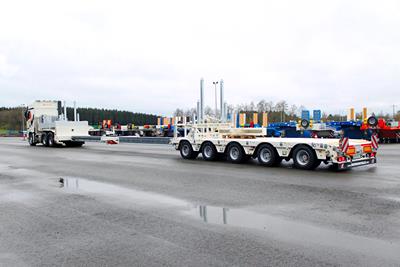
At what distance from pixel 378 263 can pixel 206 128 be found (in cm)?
1303

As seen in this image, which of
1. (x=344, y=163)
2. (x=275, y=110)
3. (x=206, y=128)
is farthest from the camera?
(x=275, y=110)

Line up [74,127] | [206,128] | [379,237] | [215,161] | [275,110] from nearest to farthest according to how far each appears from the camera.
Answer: [379,237] < [215,161] < [206,128] < [74,127] < [275,110]

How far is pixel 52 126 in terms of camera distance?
27938 mm

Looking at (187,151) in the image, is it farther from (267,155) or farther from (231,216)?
(231,216)

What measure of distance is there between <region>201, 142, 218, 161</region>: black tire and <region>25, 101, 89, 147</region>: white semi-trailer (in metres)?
14.7

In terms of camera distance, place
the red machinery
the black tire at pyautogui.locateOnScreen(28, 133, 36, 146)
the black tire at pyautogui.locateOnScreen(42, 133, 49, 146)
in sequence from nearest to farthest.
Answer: the red machinery < the black tire at pyautogui.locateOnScreen(42, 133, 49, 146) < the black tire at pyautogui.locateOnScreen(28, 133, 36, 146)

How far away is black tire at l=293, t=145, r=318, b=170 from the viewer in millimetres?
12688

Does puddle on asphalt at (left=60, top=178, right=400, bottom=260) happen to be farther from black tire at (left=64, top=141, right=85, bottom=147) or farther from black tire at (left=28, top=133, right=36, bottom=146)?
black tire at (left=28, top=133, right=36, bottom=146)

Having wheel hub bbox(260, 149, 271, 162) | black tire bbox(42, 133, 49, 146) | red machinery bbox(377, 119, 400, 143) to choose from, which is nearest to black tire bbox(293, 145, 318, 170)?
wheel hub bbox(260, 149, 271, 162)

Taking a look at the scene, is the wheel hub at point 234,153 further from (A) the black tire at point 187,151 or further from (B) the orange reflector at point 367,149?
(B) the orange reflector at point 367,149

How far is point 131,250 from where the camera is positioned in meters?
4.98

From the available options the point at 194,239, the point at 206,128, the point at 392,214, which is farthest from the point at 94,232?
the point at 206,128

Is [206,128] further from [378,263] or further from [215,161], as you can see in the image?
[378,263]

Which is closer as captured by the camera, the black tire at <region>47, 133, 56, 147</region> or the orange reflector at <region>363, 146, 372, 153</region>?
the orange reflector at <region>363, 146, 372, 153</region>
